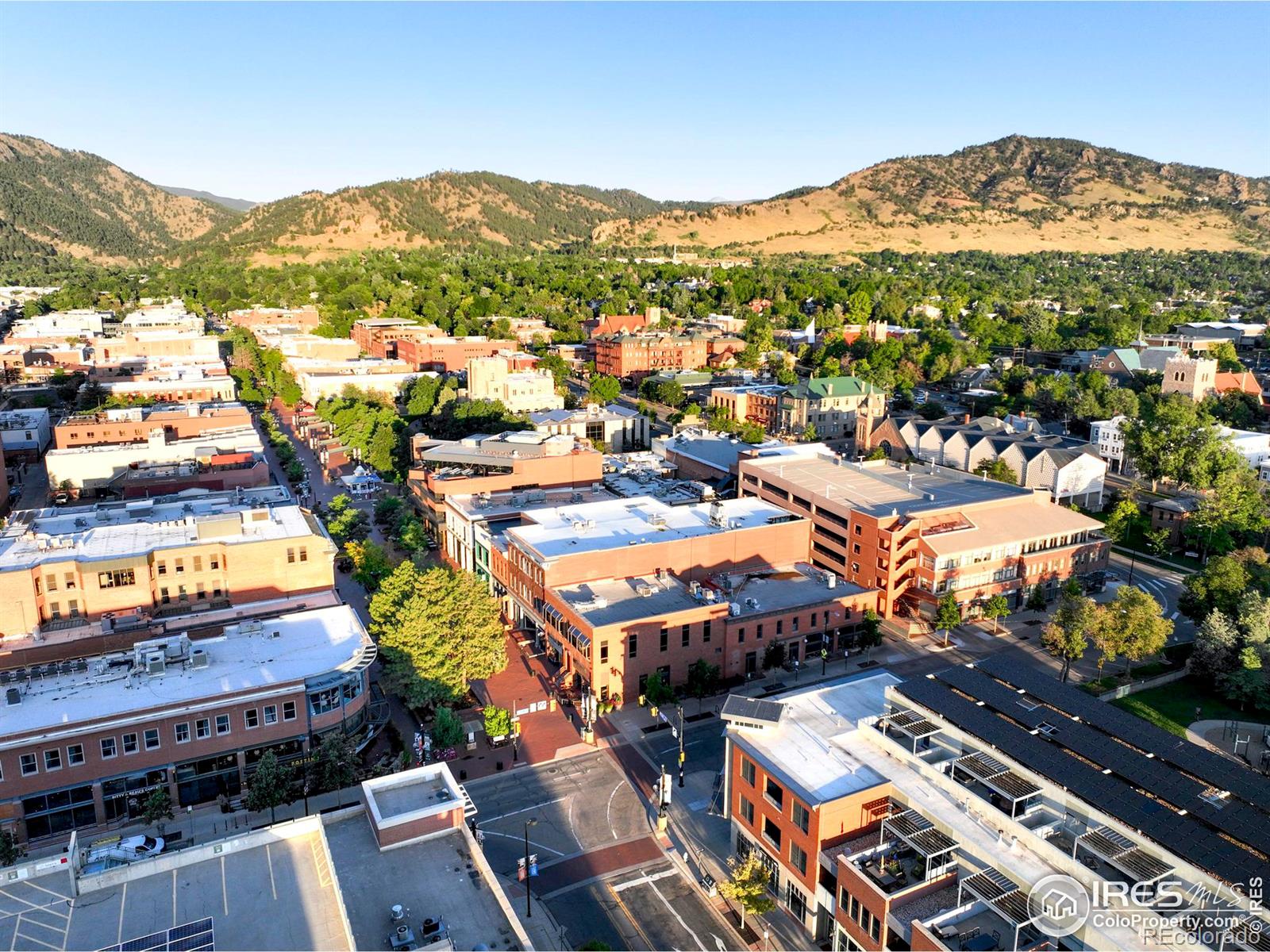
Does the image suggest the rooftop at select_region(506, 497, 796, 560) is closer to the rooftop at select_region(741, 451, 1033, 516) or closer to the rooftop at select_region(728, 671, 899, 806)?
A: the rooftop at select_region(741, 451, 1033, 516)

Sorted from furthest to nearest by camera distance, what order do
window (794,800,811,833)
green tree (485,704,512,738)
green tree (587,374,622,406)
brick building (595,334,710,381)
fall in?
brick building (595,334,710,381)
green tree (587,374,622,406)
green tree (485,704,512,738)
window (794,800,811,833)

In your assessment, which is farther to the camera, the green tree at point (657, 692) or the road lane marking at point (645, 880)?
the green tree at point (657, 692)

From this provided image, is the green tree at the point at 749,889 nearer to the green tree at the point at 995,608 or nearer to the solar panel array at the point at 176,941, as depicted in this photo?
the solar panel array at the point at 176,941

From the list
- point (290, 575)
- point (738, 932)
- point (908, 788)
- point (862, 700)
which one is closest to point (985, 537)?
point (862, 700)

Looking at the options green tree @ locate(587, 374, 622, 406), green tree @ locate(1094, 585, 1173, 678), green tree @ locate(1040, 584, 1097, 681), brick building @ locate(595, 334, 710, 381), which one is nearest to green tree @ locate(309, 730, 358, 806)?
green tree @ locate(1040, 584, 1097, 681)

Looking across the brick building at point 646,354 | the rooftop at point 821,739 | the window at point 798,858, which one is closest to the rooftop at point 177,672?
the rooftop at point 821,739

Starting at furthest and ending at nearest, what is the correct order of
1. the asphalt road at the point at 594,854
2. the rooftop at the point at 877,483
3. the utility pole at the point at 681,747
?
the rooftop at the point at 877,483 < the utility pole at the point at 681,747 < the asphalt road at the point at 594,854
